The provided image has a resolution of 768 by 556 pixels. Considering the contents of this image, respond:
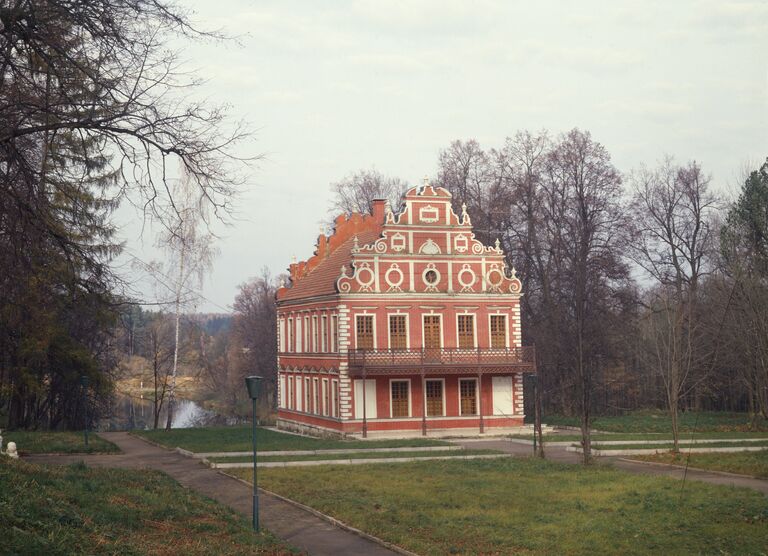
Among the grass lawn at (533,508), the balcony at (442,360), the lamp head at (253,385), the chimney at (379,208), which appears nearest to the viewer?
the grass lawn at (533,508)

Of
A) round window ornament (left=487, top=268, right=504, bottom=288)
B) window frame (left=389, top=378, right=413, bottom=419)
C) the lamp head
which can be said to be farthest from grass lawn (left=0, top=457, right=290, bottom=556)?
round window ornament (left=487, top=268, right=504, bottom=288)

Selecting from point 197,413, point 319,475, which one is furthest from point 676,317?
point 197,413

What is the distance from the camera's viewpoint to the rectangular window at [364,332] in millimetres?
38531

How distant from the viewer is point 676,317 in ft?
94.3

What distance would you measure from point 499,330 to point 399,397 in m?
5.74

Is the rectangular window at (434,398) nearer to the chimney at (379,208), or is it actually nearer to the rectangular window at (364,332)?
the rectangular window at (364,332)

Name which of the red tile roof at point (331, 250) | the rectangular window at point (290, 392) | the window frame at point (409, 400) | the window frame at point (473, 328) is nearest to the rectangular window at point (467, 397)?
the window frame at point (473, 328)

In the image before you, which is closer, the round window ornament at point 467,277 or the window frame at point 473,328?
the window frame at point 473,328

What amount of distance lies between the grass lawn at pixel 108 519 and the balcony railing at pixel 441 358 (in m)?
20.1

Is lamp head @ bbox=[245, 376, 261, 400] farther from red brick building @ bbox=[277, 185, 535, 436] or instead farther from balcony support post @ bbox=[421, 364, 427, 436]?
balcony support post @ bbox=[421, 364, 427, 436]

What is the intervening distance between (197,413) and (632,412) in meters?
39.2

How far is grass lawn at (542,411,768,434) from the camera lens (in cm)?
3766

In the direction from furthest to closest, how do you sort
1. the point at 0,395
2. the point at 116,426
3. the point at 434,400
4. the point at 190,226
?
the point at 116,426
the point at 434,400
the point at 0,395
the point at 190,226

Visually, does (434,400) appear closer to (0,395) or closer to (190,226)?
(0,395)
